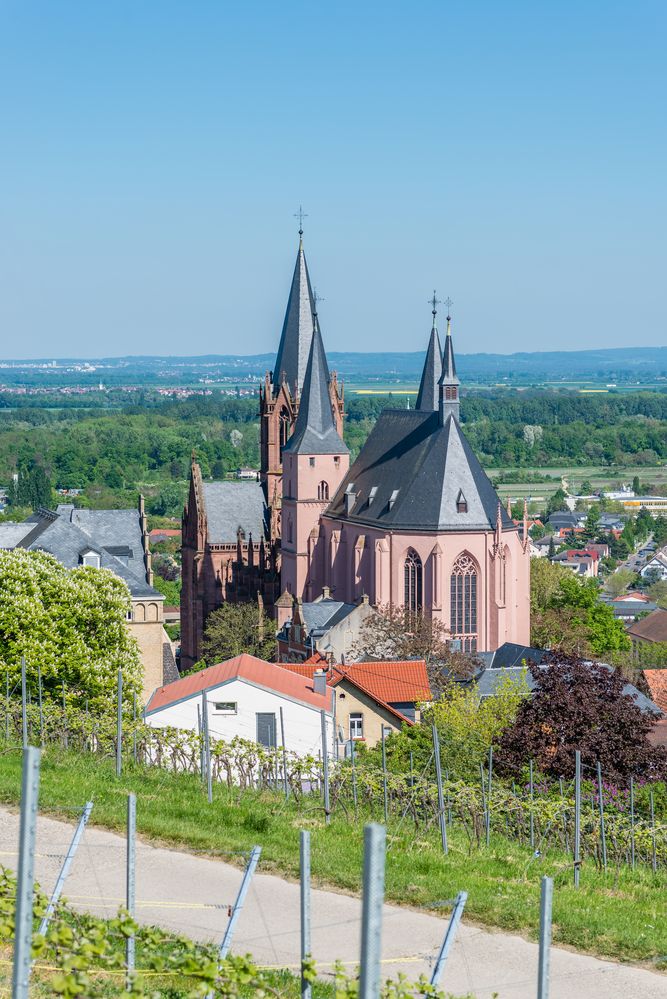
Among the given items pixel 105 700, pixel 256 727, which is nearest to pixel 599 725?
pixel 256 727

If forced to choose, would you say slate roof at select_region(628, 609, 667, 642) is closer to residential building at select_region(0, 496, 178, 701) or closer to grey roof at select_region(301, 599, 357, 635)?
grey roof at select_region(301, 599, 357, 635)

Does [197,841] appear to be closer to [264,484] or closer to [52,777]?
[52,777]

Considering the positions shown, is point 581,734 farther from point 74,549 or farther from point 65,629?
point 74,549

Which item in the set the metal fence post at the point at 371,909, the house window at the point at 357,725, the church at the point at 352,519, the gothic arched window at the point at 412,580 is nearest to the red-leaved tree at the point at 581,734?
the house window at the point at 357,725

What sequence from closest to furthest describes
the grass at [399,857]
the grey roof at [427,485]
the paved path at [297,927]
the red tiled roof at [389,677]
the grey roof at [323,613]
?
the paved path at [297,927], the grass at [399,857], the red tiled roof at [389,677], the grey roof at [323,613], the grey roof at [427,485]

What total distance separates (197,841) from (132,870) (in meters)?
4.40

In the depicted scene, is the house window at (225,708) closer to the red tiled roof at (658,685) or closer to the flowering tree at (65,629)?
the flowering tree at (65,629)

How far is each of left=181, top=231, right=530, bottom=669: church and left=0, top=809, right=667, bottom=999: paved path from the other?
4889 cm

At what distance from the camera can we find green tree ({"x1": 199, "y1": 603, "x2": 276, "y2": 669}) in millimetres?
Result: 70312

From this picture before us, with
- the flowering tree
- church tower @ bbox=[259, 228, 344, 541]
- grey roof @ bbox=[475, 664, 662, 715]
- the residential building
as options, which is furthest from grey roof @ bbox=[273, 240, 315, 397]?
the flowering tree

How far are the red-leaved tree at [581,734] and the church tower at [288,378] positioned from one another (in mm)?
47278

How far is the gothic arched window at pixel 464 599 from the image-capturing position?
66.5 m

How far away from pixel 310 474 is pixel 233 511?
8.99 metres

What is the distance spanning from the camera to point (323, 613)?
66875 mm
